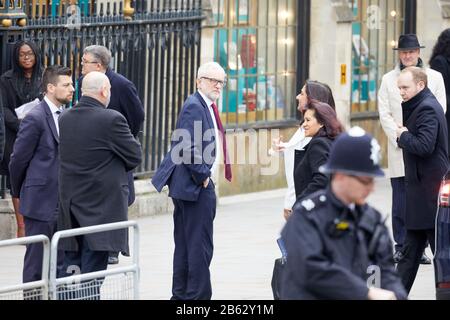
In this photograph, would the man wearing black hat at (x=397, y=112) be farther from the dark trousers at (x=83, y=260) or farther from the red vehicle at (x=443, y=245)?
the dark trousers at (x=83, y=260)

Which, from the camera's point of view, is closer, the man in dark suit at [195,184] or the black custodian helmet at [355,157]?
the black custodian helmet at [355,157]

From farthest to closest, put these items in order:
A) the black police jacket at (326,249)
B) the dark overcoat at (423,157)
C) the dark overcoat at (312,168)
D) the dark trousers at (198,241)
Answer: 1. the dark overcoat at (423,157)
2. the dark trousers at (198,241)
3. the dark overcoat at (312,168)
4. the black police jacket at (326,249)

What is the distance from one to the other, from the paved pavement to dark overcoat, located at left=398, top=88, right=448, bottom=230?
2.41 ft

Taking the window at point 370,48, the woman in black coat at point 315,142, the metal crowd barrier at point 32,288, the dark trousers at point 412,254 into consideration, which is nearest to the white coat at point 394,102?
the dark trousers at point 412,254

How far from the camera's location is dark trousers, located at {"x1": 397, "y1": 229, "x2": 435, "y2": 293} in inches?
432

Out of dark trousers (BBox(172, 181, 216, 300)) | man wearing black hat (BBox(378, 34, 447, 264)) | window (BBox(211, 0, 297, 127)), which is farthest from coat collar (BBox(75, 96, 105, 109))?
window (BBox(211, 0, 297, 127))

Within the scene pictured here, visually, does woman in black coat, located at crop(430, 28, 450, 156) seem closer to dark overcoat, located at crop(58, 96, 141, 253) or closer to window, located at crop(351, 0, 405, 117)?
dark overcoat, located at crop(58, 96, 141, 253)

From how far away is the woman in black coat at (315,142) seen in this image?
9.75m

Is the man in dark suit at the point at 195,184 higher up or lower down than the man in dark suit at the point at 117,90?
lower down

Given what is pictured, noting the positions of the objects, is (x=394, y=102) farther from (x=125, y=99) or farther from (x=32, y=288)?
(x=32, y=288)

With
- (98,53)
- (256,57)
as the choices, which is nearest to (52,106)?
(98,53)

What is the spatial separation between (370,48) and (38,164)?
10987 millimetres

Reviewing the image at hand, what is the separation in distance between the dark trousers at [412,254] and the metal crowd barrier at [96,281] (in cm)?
280
